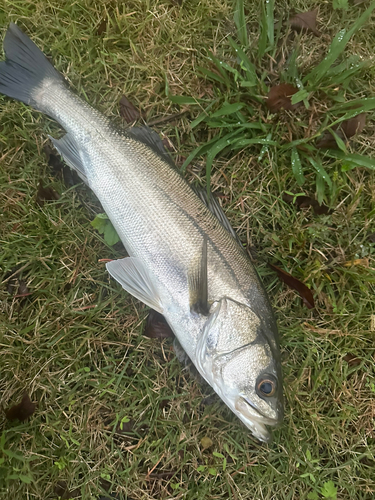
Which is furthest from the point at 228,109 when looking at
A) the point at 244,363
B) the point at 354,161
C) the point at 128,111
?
the point at 244,363

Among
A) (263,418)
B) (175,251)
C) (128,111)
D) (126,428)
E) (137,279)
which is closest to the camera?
(263,418)

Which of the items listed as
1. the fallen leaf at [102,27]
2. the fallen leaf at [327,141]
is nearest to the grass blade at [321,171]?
the fallen leaf at [327,141]

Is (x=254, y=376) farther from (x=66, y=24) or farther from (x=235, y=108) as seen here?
(x=66, y=24)

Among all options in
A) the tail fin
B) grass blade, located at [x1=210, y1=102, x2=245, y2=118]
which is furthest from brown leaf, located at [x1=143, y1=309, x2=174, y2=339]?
the tail fin

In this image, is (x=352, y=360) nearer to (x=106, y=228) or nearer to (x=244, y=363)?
(x=244, y=363)

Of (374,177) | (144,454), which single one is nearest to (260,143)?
(374,177)

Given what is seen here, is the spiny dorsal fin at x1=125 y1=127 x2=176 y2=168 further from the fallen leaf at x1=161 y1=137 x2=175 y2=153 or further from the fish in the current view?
the fallen leaf at x1=161 y1=137 x2=175 y2=153
